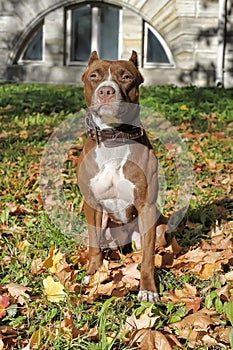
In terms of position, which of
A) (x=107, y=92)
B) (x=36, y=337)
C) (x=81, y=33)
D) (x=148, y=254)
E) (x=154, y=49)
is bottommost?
(x=36, y=337)

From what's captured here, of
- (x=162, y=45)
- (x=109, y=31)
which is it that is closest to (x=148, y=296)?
(x=162, y=45)

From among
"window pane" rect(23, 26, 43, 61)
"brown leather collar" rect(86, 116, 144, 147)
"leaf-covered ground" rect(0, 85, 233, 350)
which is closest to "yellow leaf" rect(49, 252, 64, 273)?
"leaf-covered ground" rect(0, 85, 233, 350)

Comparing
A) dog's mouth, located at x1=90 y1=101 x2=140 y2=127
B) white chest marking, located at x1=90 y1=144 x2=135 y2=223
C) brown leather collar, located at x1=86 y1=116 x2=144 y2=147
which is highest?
dog's mouth, located at x1=90 y1=101 x2=140 y2=127

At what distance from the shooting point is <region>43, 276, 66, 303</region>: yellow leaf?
3.02 m

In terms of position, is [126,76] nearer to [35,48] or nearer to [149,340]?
[149,340]

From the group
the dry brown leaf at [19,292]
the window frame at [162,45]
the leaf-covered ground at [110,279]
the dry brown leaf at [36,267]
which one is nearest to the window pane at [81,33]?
the window frame at [162,45]

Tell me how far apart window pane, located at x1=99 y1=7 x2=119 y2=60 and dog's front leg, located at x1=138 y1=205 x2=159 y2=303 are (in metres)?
10.4

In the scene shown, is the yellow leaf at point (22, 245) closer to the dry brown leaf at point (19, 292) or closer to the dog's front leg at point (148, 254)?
the dry brown leaf at point (19, 292)

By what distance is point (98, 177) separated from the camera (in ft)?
10.8

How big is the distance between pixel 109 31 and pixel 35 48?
1.76 m

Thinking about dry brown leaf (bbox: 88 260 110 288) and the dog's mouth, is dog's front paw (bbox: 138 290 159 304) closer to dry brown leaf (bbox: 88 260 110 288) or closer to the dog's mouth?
dry brown leaf (bbox: 88 260 110 288)

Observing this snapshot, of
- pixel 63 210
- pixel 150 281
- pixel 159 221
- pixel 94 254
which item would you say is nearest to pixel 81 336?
pixel 150 281

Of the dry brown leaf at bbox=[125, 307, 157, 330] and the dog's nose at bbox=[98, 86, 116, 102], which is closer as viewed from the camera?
the dry brown leaf at bbox=[125, 307, 157, 330]

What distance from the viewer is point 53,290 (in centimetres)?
308
